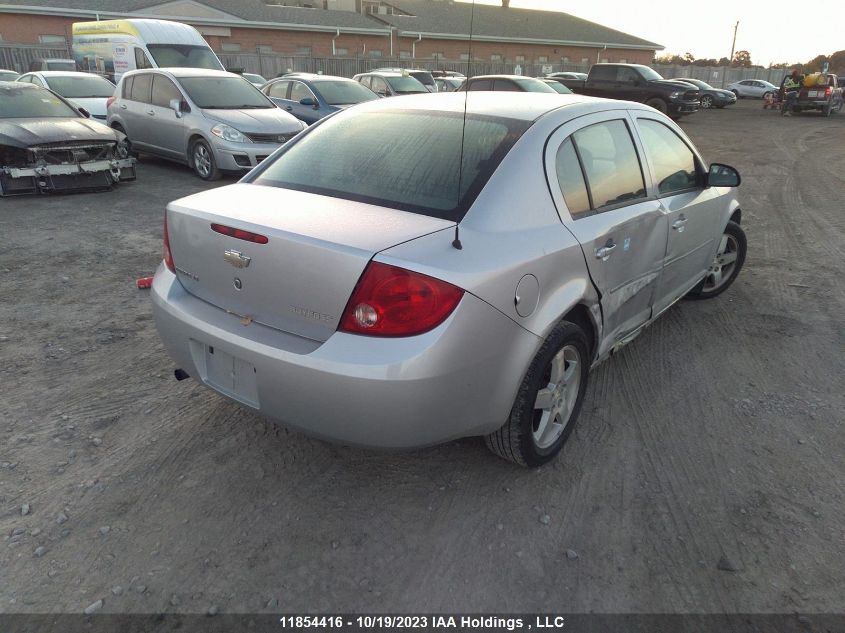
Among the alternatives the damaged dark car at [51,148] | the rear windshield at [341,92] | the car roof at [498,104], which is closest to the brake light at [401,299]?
the car roof at [498,104]

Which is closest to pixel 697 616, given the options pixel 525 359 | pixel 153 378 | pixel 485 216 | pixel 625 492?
pixel 625 492

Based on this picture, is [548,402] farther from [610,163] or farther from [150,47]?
[150,47]

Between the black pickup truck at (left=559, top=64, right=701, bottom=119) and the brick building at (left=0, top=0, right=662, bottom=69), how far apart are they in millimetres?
9562

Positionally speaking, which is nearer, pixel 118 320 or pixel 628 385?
pixel 628 385

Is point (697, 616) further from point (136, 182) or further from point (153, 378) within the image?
point (136, 182)

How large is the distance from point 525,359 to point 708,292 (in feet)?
11.2

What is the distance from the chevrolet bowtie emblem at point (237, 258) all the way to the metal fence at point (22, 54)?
2831 centimetres

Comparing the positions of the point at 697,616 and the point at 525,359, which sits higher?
the point at 525,359

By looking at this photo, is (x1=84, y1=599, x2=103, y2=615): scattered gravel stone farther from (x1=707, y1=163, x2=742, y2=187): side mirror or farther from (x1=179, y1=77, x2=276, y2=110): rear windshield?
(x1=179, y1=77, x2=276, y2=110): rear windshield

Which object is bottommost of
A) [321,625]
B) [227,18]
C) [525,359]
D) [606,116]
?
[321,625]

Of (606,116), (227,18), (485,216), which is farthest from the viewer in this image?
(227,18)

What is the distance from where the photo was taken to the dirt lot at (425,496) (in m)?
2.28

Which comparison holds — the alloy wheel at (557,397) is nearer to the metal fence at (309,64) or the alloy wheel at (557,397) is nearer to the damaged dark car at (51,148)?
the damaged dark car at (51,148)

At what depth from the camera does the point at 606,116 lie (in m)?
3.30
